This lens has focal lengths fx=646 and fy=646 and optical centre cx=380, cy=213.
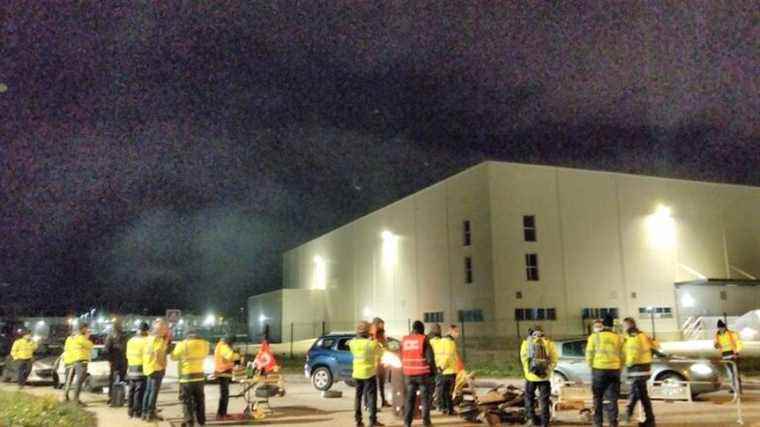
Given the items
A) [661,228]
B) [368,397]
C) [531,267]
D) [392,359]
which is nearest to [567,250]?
[531,267]

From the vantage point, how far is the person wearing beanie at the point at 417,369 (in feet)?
35.8

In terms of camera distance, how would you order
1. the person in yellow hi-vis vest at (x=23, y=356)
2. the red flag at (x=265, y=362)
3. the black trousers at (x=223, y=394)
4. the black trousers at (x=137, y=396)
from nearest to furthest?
the black trousers at (x=223, y=394)
the black trousers at (x=137, y=396)
the red flag at (x=265, y=362)
the person in yellow hi-vis vest at (x=23, y=356)

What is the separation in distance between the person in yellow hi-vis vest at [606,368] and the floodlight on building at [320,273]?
47.2 metres

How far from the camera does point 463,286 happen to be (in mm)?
37312

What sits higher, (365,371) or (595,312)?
(595,312)

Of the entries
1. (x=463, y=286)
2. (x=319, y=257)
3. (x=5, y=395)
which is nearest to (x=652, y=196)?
(x=463, y=286)

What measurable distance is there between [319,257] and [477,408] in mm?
48125

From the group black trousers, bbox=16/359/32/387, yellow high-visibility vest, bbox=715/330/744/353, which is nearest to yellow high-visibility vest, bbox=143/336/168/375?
black trousers, bbox=16/359/32/387

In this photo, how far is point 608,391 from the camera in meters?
10.5


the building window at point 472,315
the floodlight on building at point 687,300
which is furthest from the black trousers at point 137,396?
the floodlight on building at point 687,300

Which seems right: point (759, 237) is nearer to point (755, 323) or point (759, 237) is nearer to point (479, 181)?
point (755, 323)

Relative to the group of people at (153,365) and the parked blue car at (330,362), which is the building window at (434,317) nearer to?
the parked blue car at (330,362)

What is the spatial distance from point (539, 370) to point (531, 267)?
25.7 m

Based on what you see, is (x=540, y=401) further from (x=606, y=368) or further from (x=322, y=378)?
(x=322, y=378)
